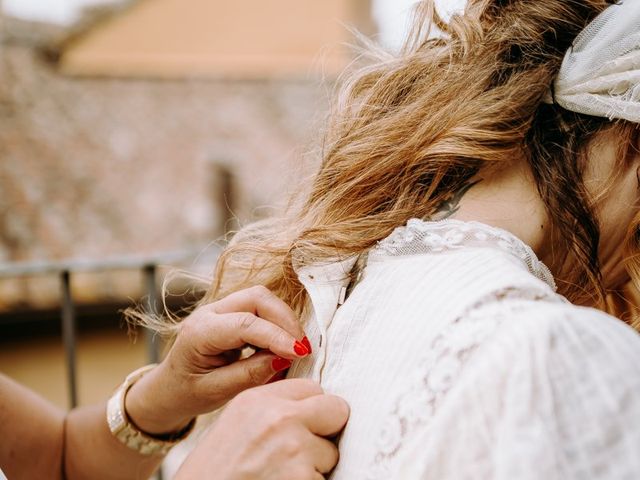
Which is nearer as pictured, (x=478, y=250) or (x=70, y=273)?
(x=478, y=250)

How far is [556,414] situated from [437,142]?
1.85 feet

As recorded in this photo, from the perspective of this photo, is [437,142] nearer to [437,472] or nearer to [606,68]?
[606,68]

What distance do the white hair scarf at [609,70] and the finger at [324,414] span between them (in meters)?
0.65

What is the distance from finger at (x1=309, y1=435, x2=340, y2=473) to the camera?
1.01 m

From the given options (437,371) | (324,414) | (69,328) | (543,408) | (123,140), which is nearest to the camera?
(543,408)

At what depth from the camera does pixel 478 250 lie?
1050 millimetres

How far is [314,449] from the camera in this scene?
3.34 feet

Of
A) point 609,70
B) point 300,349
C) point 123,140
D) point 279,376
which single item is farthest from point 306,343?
point 123,140

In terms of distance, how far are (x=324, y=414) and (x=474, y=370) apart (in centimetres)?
26

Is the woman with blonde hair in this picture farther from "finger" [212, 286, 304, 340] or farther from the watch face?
the watch face

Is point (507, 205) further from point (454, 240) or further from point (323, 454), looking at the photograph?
point (323, 454)

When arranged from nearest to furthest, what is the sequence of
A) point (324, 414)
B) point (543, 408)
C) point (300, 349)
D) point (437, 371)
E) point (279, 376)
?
1. point (543, 408)
2. point (437, 371)
3. point (324, 414)
4. point (300, 349)
5. point (279, 376)

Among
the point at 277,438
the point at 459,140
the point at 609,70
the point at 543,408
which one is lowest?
the point at 277,438

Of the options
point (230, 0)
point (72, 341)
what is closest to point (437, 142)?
point (72, 341)
